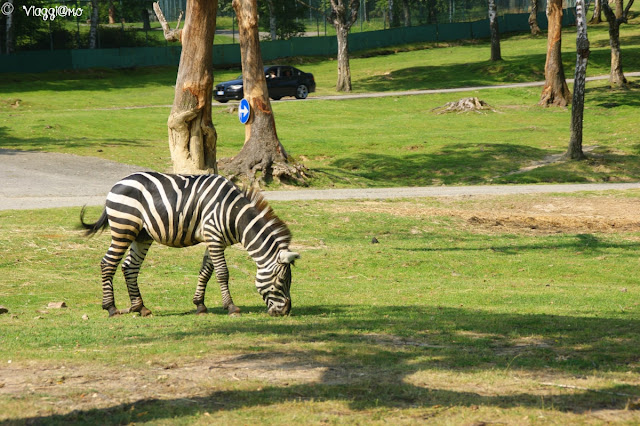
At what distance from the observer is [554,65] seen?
153 feet

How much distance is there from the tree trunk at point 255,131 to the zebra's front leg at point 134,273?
1514cm

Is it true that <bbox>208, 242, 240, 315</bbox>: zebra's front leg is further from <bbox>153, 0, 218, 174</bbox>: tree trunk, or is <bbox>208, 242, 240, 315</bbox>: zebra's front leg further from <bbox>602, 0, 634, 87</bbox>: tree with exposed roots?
<bbox>602, 0, 634, 87</bbox>: tree with exposed roots

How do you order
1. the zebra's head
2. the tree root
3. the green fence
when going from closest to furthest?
1. the zebra's head
2. the tree root
3. the green fence

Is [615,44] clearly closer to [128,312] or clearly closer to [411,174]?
[411,174]

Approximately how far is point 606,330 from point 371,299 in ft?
13.5

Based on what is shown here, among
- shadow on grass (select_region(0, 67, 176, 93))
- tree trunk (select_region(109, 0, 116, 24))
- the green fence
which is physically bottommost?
shadow on grass (select_region(0, 67, 176, 93))

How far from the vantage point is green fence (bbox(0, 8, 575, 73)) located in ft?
202

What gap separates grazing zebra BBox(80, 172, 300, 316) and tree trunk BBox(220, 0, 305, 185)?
1535 cm

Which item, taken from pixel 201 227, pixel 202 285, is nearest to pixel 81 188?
pixel 202 285

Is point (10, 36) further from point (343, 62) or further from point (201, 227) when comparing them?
point (201, 227)

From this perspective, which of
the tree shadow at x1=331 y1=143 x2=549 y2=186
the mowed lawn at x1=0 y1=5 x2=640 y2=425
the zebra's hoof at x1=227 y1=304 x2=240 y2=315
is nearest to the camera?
the mowed lawn at x1=0 y1=5 x2=640 y2=425

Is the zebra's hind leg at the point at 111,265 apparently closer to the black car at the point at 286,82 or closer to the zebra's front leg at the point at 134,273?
the zebra's front leg at the point at 134,273

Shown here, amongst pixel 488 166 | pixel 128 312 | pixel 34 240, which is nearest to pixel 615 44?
pixel 488 166

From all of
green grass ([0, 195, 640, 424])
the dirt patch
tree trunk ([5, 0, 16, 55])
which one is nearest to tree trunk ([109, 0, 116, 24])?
tree trunk ([5, 0, 16, 55])
